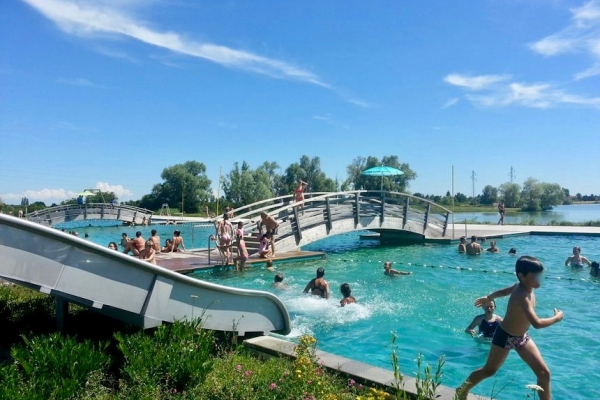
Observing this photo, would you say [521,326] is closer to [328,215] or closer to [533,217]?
[328,215]

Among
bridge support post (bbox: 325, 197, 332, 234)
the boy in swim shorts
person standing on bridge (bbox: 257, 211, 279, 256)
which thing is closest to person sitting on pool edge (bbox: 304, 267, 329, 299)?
person standing on bridge (bbox: 257, 211, 279, 256)

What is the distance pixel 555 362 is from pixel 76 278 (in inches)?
274

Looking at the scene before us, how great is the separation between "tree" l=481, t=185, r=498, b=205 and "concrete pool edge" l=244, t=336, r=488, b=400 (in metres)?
94.7

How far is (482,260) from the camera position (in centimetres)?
1853

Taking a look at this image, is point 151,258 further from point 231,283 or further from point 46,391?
point 46,391

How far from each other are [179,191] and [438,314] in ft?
207

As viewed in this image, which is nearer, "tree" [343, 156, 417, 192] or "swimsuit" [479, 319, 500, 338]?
"swimsuit" [479, 319, 500, 338]

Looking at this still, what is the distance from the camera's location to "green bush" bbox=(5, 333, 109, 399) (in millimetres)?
3734

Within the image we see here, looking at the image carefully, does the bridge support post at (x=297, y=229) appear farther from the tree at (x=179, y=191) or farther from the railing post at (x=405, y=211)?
the tree at (x=179, y=191)

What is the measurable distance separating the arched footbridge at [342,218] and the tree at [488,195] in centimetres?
7345

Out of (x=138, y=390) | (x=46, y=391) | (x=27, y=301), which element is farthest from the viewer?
(x=27, y=301)

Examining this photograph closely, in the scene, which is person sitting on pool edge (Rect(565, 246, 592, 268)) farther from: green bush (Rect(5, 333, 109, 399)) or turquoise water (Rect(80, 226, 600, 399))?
green bush (Rect(5, 333, 109, 399))

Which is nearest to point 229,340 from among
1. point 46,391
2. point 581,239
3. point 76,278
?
point 76,278

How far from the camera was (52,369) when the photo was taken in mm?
4141
